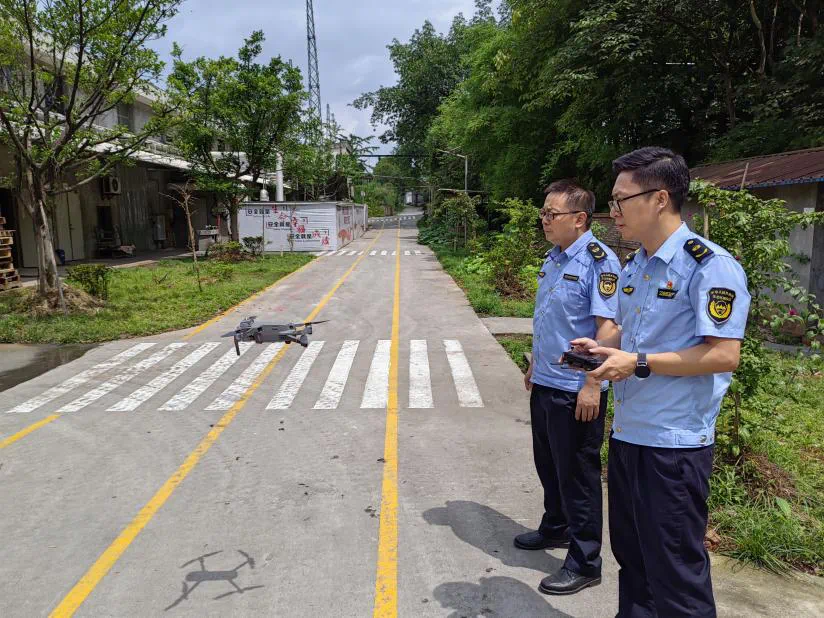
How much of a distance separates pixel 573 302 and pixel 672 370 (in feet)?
4.09

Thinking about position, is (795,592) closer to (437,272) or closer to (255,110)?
→ (437,272)

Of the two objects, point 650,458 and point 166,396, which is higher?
point 650,458

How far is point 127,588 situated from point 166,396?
4.26 meters

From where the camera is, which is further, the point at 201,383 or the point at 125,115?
the point at 125,115

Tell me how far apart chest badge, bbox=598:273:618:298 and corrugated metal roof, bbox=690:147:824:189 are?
6.67 metres

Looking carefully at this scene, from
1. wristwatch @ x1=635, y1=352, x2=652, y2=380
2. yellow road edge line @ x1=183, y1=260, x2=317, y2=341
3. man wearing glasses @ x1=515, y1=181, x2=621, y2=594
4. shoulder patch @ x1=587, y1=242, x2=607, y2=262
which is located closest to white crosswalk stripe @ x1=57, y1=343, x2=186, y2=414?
yellow road edge line @ x1=183, y1=260, x2=317, y2=341

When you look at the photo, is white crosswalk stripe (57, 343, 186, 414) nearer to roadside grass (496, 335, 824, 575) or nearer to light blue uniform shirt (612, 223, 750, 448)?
roadside grass (496, 335, 824, 575)

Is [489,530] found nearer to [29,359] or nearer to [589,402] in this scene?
[589,402]

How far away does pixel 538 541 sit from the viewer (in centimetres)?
393

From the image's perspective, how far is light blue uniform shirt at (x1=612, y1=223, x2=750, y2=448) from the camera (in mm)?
2252

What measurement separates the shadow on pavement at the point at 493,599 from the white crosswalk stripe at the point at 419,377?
3.57m

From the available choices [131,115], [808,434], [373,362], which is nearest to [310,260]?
[131,115]

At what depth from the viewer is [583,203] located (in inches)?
141

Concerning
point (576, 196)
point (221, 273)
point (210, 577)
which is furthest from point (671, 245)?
point (221, 273)
